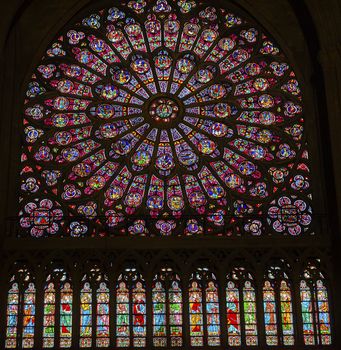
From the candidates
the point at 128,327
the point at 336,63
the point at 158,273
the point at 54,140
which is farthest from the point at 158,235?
the point at 336,63

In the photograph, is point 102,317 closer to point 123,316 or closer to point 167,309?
point 123,316

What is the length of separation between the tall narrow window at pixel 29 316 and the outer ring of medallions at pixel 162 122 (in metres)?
4.05

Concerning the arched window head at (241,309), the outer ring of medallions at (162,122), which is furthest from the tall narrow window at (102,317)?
the outer ring of medallions at (162,122)

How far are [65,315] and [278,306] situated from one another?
11.8 ft

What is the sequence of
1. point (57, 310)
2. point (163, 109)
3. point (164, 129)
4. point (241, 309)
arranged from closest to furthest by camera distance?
1. point (57, 310)
2. point (241, 309)
3. point (164, 129)
4. point (163, 109)

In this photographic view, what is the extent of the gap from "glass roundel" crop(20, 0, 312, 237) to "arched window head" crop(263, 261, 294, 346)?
3.03ft

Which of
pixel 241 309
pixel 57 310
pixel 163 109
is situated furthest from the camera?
pixel 163 109

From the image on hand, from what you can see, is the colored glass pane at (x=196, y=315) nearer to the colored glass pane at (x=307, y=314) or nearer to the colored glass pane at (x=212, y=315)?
the colored glass pane at (x=212, y=315)

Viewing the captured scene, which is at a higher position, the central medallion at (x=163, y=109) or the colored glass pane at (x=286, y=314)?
the central medallion at (x=163, y=109)

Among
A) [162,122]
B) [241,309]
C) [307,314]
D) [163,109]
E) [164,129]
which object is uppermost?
[163,109]

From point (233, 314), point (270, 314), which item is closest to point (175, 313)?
point (233, 314)

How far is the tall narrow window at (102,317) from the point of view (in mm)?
15172

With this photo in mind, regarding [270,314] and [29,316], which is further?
[270,314]

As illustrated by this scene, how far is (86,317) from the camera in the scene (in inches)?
602
